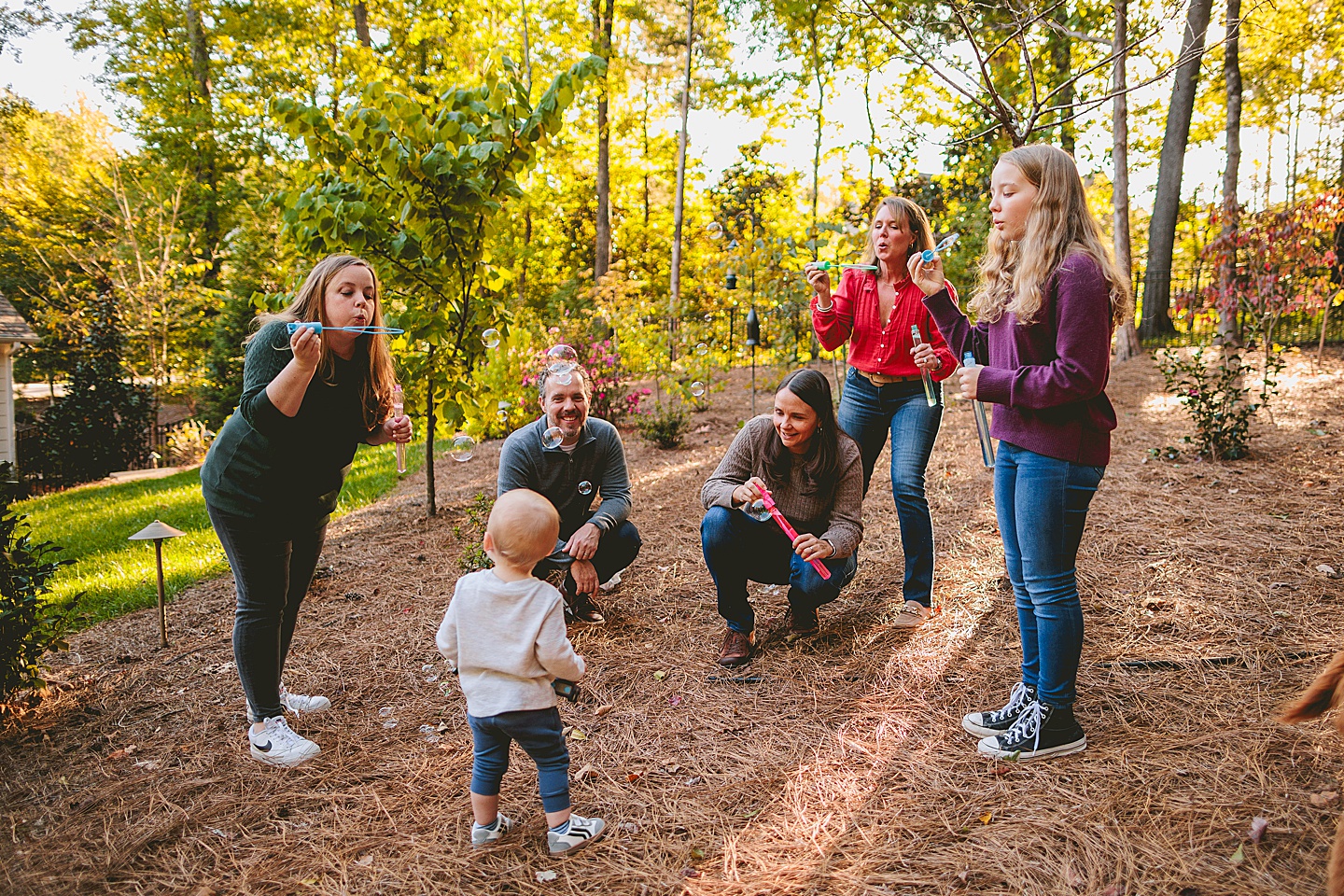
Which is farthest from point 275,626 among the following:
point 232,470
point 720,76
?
point 720,76

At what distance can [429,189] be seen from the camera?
4434mm

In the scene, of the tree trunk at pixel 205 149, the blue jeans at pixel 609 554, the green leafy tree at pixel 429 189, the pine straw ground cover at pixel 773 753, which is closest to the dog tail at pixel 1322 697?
the pine straw ground cover at pixel 773 753

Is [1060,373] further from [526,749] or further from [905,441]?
[526,749]

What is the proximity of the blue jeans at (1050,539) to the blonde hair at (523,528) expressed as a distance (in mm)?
1381

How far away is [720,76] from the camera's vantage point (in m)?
15.7

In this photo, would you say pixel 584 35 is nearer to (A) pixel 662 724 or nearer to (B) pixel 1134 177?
(B) pixel 1134 177

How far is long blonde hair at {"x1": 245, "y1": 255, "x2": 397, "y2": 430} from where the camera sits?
2592 millimetres

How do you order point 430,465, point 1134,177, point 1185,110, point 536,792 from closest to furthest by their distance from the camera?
point 536,792
point 430,465
point 1185,110
point 1134,177

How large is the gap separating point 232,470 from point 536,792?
1.42 metres

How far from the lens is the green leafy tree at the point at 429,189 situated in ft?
13.8

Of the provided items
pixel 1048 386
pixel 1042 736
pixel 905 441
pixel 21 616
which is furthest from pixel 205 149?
pixel 1042 736

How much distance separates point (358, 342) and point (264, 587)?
2.93 ft

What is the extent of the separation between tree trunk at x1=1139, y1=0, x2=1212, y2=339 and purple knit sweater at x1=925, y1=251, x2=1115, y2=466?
10.3m

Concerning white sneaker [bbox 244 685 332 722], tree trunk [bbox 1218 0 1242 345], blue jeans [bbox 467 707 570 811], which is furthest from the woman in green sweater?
tree trunk [bbox 1218 0 1242 345]
